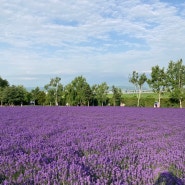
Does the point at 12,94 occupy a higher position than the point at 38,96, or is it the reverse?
the point at 12,94

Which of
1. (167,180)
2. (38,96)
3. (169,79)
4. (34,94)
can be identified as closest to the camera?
(167,180)

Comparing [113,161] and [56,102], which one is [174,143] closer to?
[113,161]

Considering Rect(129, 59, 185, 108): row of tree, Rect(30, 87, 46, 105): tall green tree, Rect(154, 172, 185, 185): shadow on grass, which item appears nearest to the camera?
Rect(154, 172, 185, 185): shadow on grass

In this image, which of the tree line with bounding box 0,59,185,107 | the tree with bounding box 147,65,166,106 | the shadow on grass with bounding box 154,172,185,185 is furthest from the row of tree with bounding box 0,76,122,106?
the shadow on grass with bounding box 154,172,185,185

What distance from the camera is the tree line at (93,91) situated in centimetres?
3061

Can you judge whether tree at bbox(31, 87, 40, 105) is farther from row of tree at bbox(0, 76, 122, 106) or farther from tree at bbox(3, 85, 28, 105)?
tree at bbox(3, 85, 28, 105)

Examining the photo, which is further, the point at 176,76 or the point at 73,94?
the point at 73,94

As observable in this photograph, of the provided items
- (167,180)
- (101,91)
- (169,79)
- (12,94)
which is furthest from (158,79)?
(167,180)

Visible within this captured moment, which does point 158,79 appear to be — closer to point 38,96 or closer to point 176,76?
point 176,76

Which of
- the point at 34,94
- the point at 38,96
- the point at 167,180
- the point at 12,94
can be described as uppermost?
the point at 34,94

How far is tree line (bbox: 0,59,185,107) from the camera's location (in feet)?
100

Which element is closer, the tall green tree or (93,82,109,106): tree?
(93,82,109,106): tree

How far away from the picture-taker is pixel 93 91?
37281 mm

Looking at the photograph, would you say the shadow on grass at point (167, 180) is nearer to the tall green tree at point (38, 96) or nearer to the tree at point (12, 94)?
the tree at point (12, 94)
